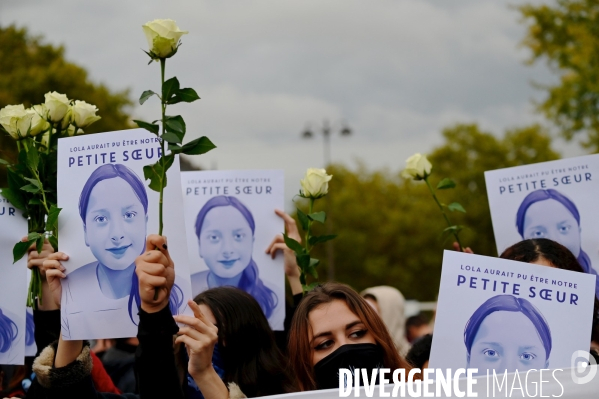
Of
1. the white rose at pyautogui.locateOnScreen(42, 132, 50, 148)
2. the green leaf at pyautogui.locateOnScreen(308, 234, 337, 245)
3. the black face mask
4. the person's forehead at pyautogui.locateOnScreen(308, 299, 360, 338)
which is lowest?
the black face mask

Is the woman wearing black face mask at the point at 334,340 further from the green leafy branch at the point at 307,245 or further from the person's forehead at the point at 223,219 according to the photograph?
the person's forehead at the point at 223,219

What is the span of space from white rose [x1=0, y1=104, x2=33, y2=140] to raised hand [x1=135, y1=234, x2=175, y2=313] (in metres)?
0.95

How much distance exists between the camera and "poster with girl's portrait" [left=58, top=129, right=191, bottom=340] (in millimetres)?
2590

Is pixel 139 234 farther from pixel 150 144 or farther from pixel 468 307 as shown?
pixel 468 307

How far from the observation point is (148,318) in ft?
7.46

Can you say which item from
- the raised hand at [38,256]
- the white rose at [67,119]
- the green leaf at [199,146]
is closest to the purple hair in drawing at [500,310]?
the green leaf at [199,146]

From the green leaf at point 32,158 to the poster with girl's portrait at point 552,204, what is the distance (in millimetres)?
2266

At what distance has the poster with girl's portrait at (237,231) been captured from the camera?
3.86 metres

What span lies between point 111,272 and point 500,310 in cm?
138

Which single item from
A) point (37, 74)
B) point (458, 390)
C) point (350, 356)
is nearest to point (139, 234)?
point (350, 356)

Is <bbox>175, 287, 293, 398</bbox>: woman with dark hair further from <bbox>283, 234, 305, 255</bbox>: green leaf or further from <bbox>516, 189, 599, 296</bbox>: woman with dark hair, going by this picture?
<bbox>516, 189, 599, 296</bbox>: woman with dark hair

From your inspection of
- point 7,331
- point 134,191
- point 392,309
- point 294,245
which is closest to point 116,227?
point 134,191

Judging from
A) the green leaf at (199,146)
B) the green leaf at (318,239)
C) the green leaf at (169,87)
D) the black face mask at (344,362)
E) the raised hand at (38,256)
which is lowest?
the black face mask at (344,362)

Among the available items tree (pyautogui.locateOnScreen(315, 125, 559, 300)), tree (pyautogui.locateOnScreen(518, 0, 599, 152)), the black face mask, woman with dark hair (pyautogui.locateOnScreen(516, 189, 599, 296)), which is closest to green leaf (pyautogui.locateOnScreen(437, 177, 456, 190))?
woman with dark hair (pyautogui.locateOnScreen(516, 189, 599, 296))
